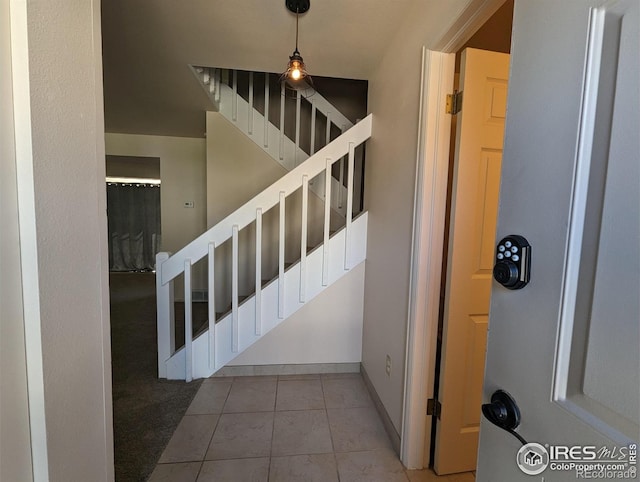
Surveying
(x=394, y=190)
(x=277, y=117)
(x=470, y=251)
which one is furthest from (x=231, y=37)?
(x=277, y=117)

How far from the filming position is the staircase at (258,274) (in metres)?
Answer: 2.21

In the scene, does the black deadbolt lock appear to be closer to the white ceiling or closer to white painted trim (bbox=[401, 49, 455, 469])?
white painted trim (bbox=[401, 49, 455, 469])

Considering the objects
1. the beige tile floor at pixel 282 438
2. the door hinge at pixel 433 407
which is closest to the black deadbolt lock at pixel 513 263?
the door hinge at pixel 433 407

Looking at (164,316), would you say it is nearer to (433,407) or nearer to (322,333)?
(322,333)

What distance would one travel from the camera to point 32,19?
0.77 metres

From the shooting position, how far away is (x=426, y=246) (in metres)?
1.44

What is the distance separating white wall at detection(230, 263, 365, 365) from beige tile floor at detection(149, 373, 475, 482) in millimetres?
199

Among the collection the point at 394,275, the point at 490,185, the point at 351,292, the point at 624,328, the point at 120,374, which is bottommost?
the point at 120,374

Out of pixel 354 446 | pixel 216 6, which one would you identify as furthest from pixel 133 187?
pixel 354 446

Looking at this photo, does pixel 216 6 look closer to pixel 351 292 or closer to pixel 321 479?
pixel 351 292

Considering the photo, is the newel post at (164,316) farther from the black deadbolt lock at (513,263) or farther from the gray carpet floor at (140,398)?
the black deadbolt lock at (513,263)

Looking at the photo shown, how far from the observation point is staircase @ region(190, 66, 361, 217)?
325 cm

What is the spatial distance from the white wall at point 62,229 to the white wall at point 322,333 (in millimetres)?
1365

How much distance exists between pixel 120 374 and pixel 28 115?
2248mm
